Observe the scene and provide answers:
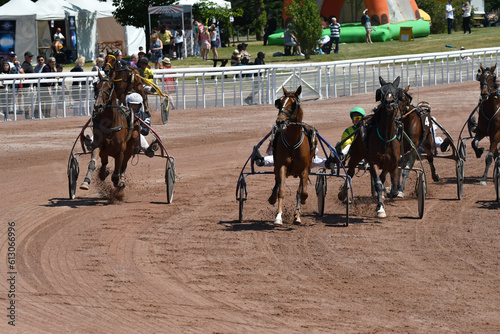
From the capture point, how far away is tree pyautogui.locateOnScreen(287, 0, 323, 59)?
3369cm

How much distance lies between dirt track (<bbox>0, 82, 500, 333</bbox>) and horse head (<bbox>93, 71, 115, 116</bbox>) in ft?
4.53

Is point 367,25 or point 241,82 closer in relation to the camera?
point 241,82

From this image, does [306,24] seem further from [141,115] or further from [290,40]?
[141,115]

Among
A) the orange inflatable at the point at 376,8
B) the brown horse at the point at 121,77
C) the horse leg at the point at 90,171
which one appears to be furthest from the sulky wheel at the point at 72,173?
the orange inflatable at the point at 376,8

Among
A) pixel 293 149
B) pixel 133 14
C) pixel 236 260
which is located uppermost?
pixel 133 14

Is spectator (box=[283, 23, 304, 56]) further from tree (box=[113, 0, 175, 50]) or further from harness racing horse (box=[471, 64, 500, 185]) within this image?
harness racing horse (box=[471, 64, 500, 185])

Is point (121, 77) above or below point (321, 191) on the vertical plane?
above

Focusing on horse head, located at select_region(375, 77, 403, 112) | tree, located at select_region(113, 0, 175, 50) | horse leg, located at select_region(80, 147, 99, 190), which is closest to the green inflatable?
tree, located at select_region(113, 0, 175, 50)

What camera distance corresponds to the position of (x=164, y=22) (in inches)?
1367

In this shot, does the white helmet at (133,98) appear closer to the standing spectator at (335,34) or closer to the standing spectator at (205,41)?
the standing spectator at (205,41)

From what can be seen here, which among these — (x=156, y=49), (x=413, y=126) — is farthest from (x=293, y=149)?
(x=156, y=49)

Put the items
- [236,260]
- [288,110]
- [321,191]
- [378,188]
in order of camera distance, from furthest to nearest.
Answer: [321,191]
[378,188]
[288,110]
[236,260]

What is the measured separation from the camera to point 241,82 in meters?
23.5

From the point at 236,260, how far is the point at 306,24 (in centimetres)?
2593
